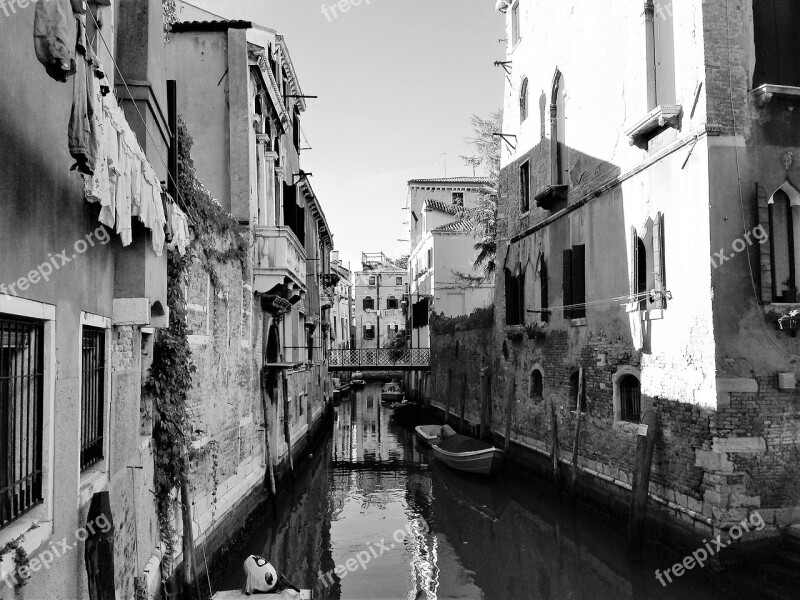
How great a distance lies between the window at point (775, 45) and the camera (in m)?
8.30

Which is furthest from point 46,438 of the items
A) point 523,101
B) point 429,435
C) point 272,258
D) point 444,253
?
point 444,253

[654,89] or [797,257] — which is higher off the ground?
[654,89]

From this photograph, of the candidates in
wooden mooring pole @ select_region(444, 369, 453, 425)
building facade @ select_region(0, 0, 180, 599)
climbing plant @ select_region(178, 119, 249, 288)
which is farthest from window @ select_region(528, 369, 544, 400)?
building facade @ select_region(0, 0, 180, 599)

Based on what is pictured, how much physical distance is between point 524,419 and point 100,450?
11.1 metres

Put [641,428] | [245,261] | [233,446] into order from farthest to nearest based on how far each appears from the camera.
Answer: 1. [245,261]
2. [233,446]
3. [641,428]

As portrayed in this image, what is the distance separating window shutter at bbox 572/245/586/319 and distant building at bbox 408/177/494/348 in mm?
15166

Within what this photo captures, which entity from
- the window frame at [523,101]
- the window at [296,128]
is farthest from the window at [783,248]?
the window at [296,128]

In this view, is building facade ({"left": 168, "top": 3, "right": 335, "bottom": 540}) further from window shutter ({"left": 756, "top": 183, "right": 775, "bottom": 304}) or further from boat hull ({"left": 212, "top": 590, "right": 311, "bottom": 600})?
window shutter ({"left": 756, "top": 183, "right": 775, "bottom": 304})

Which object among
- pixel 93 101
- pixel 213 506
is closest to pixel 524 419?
pixel 213 506

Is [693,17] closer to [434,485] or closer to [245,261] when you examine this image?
[245,261]

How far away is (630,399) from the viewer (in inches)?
404

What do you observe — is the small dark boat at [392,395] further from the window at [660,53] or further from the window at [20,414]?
the window at [20,414]

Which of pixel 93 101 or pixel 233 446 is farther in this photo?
pixel 233 446

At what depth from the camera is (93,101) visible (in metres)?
3.88
